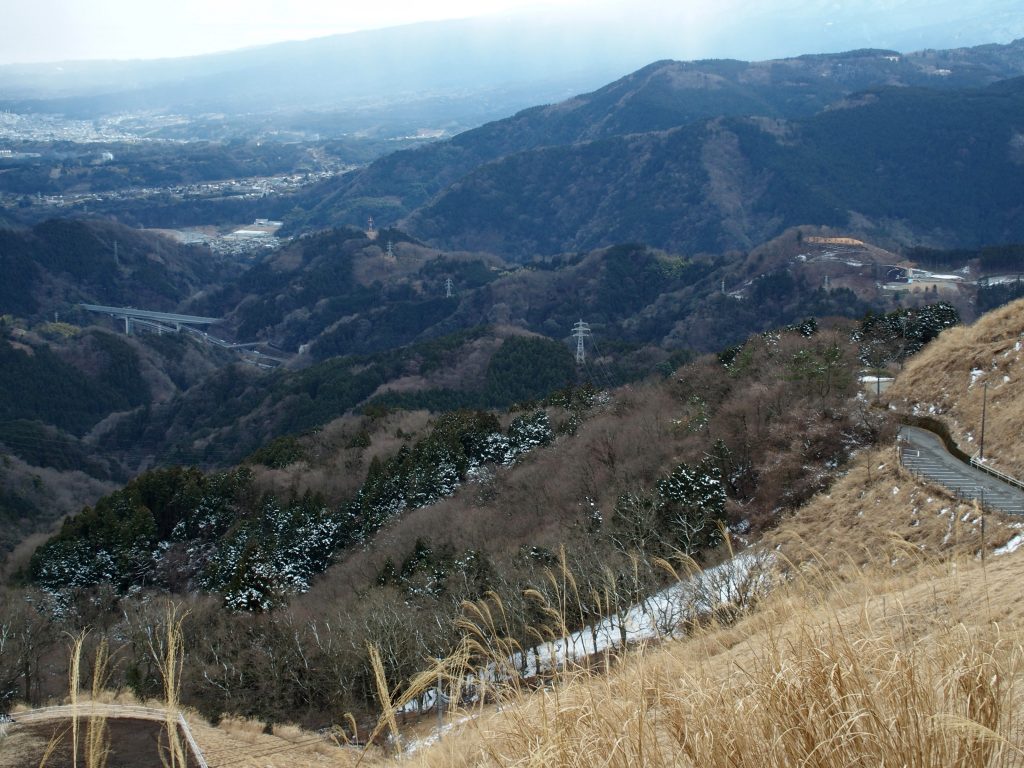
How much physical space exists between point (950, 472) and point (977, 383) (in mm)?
4808

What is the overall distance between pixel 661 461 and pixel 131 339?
268 ft

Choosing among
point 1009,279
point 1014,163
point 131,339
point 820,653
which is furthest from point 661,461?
point 1014,163

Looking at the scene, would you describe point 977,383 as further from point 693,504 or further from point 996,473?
point 693,504

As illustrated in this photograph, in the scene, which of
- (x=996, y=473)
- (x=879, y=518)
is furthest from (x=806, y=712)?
(x=996, y=473)

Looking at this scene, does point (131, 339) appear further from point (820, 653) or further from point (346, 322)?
point (820, 653)

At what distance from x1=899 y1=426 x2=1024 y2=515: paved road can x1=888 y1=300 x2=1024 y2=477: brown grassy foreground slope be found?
54 cm

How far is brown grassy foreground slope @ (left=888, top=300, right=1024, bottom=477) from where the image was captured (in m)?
20.1

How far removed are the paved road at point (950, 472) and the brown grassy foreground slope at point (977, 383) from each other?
0.54m

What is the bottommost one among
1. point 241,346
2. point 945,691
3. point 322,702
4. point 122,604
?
point 241,346

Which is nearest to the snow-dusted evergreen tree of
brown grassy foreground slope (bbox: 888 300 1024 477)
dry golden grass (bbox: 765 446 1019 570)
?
dry golden grass (bbox: 765 446 1019 570)

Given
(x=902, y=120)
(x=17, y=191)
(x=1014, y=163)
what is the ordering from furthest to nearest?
(x=17, y=191), (x=902, y=120), (x=1014, y=163)

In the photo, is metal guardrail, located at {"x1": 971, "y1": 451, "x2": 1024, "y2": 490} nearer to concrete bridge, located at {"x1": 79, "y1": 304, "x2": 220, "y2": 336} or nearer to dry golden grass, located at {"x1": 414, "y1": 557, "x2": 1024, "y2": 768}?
dry golden grass, located at {"x1": 414, "y1": 557, "x2": 1024, "y2": 768}

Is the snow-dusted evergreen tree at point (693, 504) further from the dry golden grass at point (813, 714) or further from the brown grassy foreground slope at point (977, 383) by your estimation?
the dry golden grass at point (813, 714)

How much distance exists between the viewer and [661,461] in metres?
28.8
